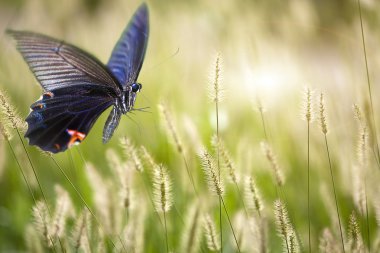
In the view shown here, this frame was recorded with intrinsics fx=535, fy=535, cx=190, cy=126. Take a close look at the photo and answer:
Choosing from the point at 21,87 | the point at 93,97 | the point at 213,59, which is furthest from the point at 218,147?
the point at 21,87

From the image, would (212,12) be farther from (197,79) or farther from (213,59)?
(213,59)

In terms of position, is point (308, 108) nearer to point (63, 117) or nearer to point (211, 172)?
point (211, 172)

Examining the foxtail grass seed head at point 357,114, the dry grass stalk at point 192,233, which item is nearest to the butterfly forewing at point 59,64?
the dry grass stalk at point 192,233

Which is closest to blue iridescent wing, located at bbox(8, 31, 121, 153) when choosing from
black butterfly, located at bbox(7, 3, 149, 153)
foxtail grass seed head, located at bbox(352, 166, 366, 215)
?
black butterfly, located at bbox(7, 3, 149, 153)

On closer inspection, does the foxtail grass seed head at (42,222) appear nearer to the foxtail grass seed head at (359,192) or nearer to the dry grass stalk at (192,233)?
the dry grass stalk at (192,233)

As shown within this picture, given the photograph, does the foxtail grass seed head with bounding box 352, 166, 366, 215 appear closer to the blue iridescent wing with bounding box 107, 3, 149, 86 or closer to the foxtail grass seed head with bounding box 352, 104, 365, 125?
the foxtail grass seed head with bounding box 352, 104, 365, 125
